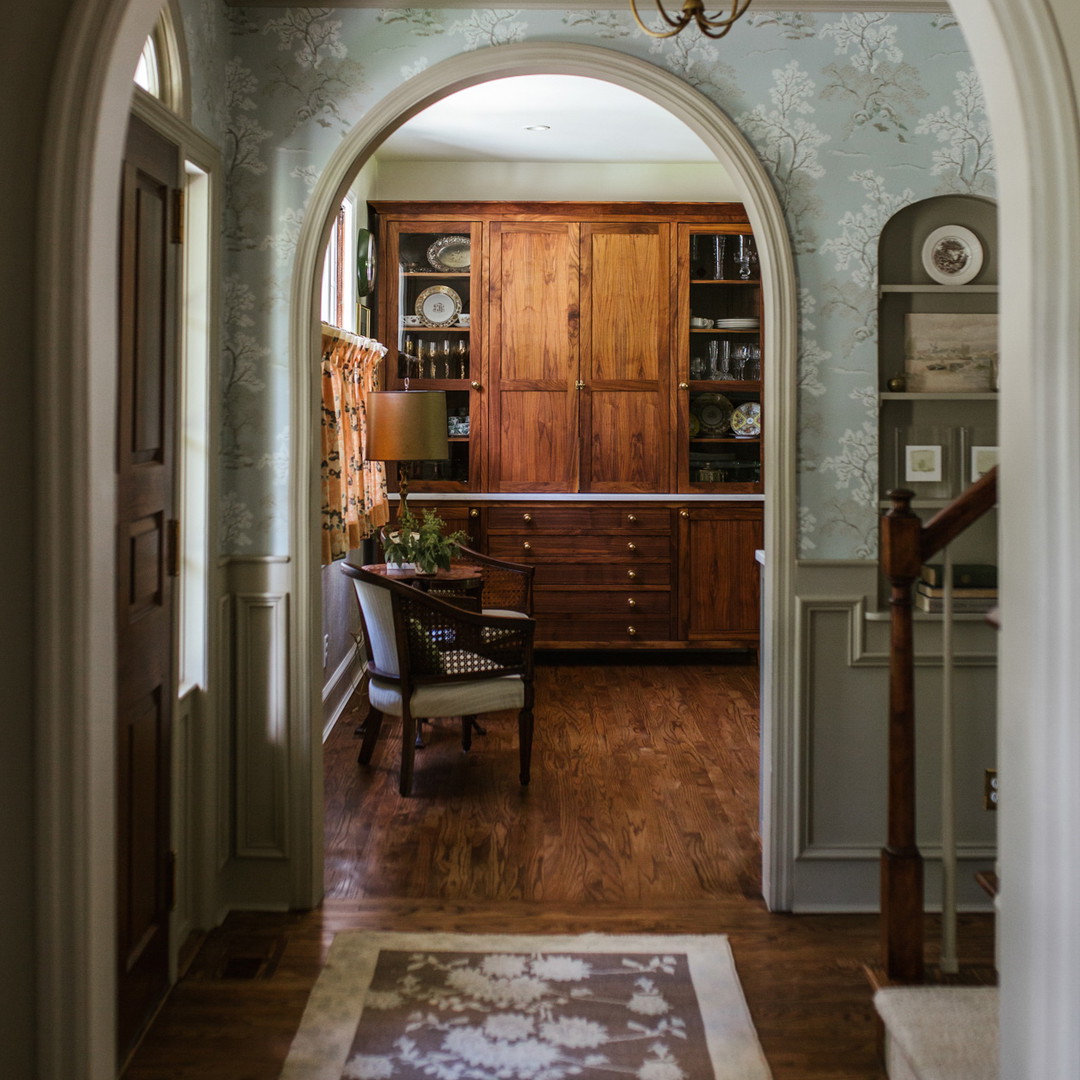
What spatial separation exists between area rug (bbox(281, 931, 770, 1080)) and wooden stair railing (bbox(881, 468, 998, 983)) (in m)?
0.41

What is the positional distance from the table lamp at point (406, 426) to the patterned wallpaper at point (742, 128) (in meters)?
1.81

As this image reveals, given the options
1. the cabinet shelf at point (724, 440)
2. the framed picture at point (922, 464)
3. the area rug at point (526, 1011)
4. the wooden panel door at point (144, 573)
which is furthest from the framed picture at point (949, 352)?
the cabinet shelf at point (724, 440)

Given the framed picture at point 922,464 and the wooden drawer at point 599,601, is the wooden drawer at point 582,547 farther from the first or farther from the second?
the framed picture at point 922,464

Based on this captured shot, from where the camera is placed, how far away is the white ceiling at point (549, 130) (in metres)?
5.26

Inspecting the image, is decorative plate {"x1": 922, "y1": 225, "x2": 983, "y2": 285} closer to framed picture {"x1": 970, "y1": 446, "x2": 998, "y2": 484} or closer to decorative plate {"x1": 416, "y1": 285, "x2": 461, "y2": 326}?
framed picture {"x1": 970, "y1": 446, "x2": 998, "y2": 484}

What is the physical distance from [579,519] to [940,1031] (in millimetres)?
4474

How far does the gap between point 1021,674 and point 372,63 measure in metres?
2.51

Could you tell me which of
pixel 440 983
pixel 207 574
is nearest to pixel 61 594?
pixel 207 574

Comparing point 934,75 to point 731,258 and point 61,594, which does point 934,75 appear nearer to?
point 61,594

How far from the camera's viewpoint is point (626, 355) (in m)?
6.49

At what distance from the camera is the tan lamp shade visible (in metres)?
4.94

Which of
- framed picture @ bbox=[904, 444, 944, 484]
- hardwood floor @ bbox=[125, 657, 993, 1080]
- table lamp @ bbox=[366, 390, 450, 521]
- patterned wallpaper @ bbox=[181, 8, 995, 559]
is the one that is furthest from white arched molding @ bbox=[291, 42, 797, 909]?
table lamp @ bbox=[366, 390, 450, 521]

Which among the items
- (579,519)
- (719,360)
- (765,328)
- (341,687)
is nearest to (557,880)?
(765,328)

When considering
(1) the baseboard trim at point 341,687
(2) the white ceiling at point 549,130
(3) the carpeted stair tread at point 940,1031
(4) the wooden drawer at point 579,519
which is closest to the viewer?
(3) the carpeted stair tread at point 940,1031
